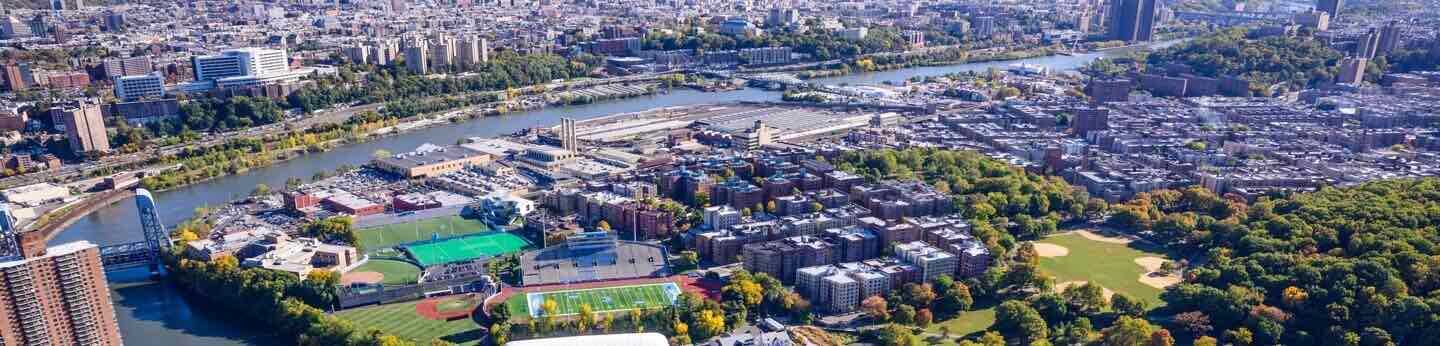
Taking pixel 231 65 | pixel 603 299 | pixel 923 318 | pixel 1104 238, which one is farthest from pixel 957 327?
pixel 231 65

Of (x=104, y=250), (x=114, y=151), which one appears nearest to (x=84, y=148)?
(x=114, y=151)

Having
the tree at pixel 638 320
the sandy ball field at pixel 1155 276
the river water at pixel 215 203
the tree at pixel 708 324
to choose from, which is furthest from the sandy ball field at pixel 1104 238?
the river water at pixel 215 203

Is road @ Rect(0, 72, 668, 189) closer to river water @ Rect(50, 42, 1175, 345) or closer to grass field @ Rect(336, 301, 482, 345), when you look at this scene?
river water @ Rect(50, 42, 1175, 345)

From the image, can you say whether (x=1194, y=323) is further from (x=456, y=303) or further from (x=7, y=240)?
(x=7, y=240)

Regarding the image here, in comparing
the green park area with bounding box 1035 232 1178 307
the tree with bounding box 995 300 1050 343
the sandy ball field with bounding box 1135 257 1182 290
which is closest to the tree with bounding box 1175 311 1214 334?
the green park area with bounding box 1035 232 1178 307

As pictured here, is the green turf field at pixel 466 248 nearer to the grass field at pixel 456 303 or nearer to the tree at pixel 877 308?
the grass field at pixel 456 303

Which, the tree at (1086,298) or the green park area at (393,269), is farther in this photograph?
the green park area at (393,269)

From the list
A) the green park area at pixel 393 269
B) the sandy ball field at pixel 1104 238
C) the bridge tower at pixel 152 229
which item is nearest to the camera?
the green park area at pixel 393 269
